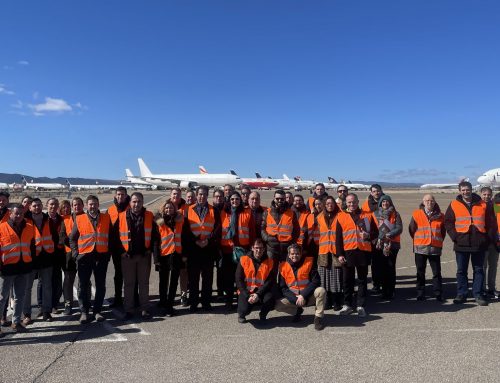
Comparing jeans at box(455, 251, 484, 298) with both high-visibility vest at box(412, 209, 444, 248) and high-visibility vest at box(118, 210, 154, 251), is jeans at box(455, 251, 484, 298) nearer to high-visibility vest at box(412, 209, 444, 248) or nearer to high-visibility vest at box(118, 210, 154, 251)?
high-visibility vest at box(412, 209, 444, 248)

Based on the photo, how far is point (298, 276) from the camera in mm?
5539

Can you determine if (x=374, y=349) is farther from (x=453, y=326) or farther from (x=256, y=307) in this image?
(x=256, y=307)

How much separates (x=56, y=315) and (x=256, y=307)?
309cm

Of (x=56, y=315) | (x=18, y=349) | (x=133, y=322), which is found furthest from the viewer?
(x=56, y=315)

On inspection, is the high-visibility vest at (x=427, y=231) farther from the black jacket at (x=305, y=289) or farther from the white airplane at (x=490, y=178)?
the white airplane at (x=490, y=178)

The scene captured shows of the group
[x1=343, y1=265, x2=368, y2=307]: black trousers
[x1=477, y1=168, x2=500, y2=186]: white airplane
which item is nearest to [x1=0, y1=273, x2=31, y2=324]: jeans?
[x1=343, y1=265, x2=368, y2=307]: black trousers

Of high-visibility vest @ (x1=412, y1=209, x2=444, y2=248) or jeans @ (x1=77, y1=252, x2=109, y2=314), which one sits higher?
high-visibility vest @ (x1=412, y1=209, x2=444, y2=248)

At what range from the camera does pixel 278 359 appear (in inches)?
164

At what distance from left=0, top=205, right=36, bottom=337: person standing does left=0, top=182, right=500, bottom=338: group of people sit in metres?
0.01

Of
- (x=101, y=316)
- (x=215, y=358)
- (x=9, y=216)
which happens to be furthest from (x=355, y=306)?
(x=9, y=216)

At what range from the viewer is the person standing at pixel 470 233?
20.3ft

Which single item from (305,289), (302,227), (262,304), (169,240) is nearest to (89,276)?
(169,240)

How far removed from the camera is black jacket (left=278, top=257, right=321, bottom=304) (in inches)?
213

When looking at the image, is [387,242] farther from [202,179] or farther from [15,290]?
[202,179]
